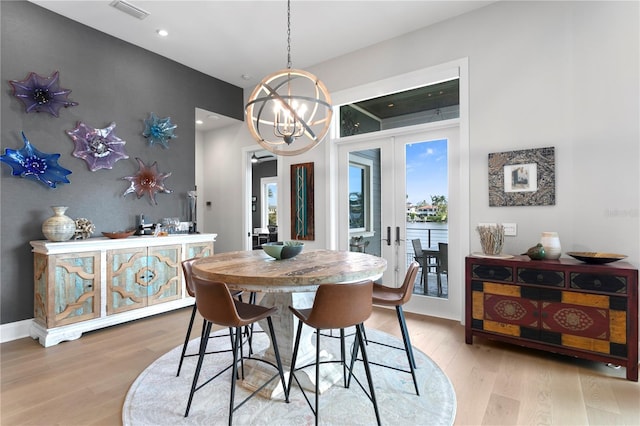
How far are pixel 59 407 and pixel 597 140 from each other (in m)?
4.52

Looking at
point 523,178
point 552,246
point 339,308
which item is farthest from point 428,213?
point 339,308

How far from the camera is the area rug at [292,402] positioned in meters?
1.85

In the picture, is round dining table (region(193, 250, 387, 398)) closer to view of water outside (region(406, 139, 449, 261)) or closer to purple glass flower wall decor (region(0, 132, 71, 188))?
view of water outside (region(406, 139, 449, 261))

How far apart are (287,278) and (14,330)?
3267mm

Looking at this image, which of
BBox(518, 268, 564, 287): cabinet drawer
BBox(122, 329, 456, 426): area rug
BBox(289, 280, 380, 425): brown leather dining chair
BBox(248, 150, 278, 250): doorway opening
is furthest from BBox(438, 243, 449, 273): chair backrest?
BBox(248, 150, 278, 250): doorway opening

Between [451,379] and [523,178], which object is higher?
A: [523,178]

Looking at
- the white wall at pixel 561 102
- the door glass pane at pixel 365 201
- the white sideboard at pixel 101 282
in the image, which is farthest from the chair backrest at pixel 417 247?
the white sideboard at pixel 101 282

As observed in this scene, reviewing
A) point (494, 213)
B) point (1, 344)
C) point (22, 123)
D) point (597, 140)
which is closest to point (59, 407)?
point (1, 344)

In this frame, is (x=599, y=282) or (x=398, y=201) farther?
(x=398, y=201)

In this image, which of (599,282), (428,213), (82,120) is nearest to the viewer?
(599,282)

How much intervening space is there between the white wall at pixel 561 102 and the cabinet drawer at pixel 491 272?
1.72ft

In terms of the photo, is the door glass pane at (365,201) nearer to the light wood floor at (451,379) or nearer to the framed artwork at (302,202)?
the framed artwork at (302,202)

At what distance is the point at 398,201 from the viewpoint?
156 inches

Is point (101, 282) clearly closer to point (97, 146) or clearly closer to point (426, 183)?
point (97, 146)
